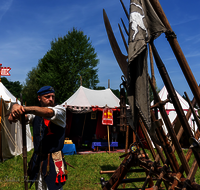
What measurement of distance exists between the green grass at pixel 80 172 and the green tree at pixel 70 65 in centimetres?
1534

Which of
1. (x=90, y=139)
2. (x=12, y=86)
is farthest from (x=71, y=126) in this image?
(x=12, y=86)

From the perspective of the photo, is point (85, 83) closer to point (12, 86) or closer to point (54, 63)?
point (54, 63)

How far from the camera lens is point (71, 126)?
1010cm

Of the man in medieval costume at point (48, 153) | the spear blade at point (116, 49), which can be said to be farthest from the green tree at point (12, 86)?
the spear blade at point (116, 49)

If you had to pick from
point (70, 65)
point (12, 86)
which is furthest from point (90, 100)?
point (12, 86)

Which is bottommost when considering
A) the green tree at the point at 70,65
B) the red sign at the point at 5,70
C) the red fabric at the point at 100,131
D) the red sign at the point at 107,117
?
the red fabric at the point at 100,131

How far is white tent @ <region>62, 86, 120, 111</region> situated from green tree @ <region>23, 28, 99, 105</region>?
12449 millimetres

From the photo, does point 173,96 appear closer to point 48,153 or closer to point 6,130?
point 48,153

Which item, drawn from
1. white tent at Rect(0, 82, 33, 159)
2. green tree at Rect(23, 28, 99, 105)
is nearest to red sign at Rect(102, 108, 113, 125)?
white tent at Rect(0, 82, 33, 159)

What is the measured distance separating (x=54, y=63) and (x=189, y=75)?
76.1ft

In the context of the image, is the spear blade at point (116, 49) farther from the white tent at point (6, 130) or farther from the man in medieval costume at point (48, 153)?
the white tent at point (6, 130)

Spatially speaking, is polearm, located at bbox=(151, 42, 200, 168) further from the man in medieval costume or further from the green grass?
the green grass

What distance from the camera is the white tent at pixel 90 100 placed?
8.79m

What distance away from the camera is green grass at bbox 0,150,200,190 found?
467cm
